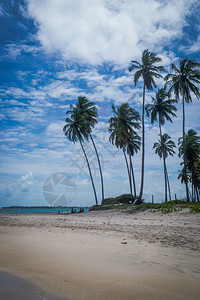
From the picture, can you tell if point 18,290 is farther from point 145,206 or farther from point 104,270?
point 145,206

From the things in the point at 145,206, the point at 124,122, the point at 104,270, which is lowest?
the point at 104,270

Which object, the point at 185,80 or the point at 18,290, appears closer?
the point at 18,290

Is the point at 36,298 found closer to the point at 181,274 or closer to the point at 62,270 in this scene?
Result: the point at 62,270

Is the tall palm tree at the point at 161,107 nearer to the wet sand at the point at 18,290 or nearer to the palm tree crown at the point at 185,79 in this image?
the palm tree crown at the point at 185,79

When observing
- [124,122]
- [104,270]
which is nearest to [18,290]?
[104,270]

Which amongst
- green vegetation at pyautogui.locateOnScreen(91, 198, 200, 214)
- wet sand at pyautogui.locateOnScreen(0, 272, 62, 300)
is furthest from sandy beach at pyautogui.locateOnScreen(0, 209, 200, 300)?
green vegetation at pyautogui.locateOnScreen(91, 198, 200, 214)

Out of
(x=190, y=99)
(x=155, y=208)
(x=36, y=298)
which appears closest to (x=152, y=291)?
(x=36, y=298)

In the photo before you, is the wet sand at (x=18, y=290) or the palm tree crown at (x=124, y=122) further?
the palm tree crown at (x=124, y=122)

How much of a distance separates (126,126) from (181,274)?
28510 mm

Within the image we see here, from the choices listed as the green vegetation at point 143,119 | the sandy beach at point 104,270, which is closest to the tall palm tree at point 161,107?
the green vegetation at point 143,119

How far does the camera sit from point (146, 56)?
28.1m

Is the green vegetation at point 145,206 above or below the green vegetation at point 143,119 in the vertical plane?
below

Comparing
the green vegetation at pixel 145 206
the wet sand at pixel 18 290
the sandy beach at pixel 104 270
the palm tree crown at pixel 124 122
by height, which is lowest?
the sandy beach at pixel 104 270

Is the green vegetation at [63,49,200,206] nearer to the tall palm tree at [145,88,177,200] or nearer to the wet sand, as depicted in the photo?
the tall palm tree at [145,88,177,200]
